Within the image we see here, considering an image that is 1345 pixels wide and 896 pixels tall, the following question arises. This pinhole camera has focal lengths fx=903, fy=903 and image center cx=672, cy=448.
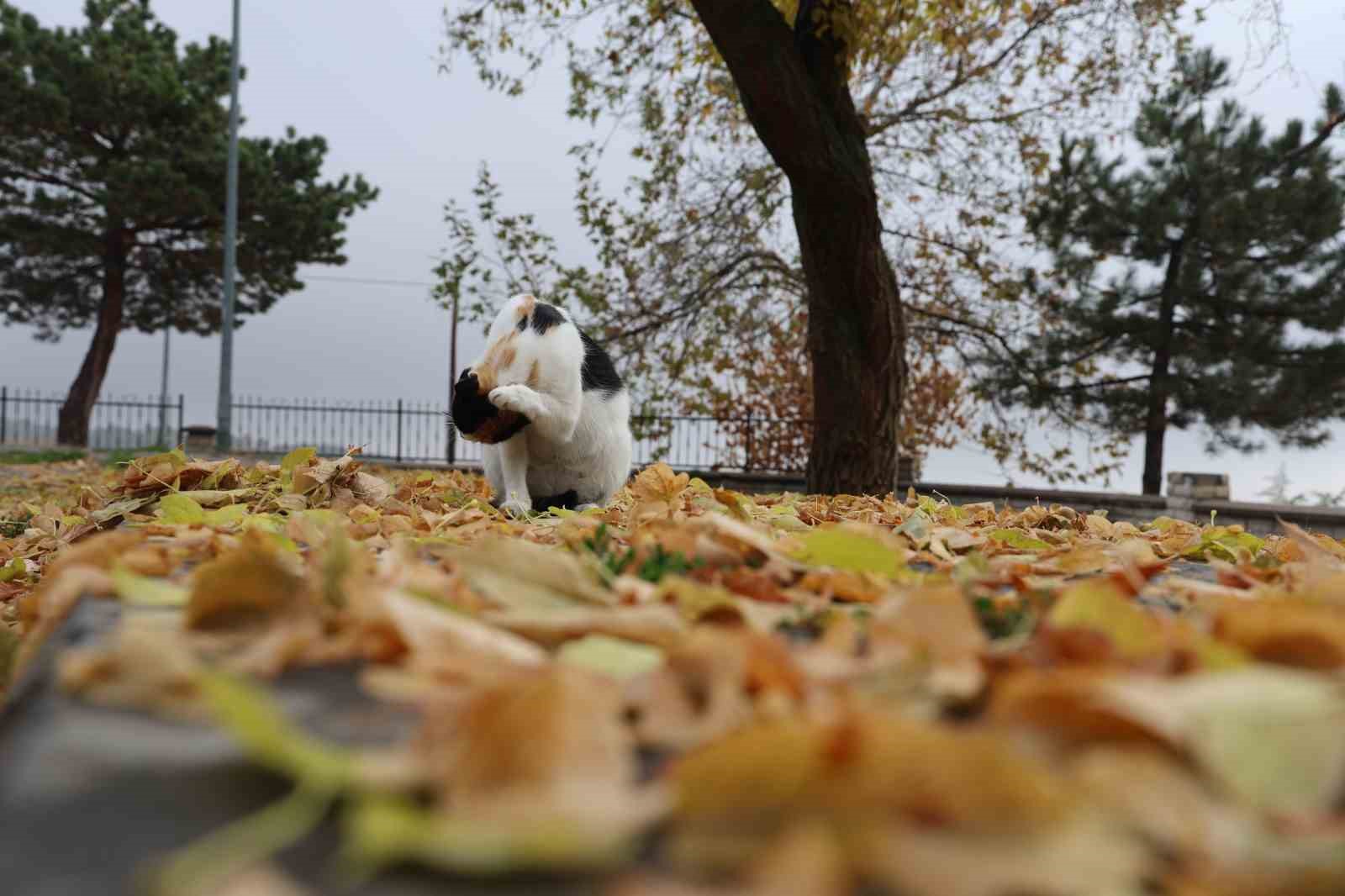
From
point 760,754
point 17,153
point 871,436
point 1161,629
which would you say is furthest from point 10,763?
point 17,153

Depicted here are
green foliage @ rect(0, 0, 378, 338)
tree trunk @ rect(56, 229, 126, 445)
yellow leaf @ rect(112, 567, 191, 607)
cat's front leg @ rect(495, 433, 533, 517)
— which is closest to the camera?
yellow leaf @ rect(112, 567, 191, 607)

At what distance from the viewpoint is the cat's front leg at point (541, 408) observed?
260cm

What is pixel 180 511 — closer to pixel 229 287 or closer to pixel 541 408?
pixel 541 408

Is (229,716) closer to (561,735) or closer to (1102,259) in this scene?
(561,735)

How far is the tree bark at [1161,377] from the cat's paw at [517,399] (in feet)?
46.0

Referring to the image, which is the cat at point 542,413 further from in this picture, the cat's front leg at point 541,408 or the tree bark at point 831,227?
the tree bark at point 831,227

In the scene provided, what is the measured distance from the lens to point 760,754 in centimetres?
48

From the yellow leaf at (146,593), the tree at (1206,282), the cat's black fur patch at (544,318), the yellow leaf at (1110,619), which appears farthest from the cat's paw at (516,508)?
the tree at (1206,282)

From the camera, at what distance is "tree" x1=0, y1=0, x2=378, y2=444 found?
18047 mm

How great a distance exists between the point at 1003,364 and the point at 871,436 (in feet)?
13.5

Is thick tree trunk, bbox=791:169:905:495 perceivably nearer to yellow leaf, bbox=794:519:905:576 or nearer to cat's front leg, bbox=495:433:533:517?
cat's front leg, bbox=495:433:533:517

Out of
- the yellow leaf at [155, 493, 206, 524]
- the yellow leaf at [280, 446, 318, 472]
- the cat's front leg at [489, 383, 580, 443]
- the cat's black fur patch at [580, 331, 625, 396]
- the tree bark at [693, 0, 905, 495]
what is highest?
the tree bark at [693, 0, 905, 495]

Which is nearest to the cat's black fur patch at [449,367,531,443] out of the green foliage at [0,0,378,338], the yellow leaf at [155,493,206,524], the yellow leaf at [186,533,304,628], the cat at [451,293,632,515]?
the cat at [451,293,632,515]

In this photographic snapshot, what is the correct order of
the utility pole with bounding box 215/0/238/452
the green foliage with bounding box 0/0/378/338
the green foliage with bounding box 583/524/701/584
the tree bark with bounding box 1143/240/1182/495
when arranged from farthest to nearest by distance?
the green foliage with bounding box 0/0/378/338 < the tree bark with bounding box 1143/240/1182/495 < the utility pole with bounding box 215/0/238/452 < the green foliage with bounding box 583/524/701/584
